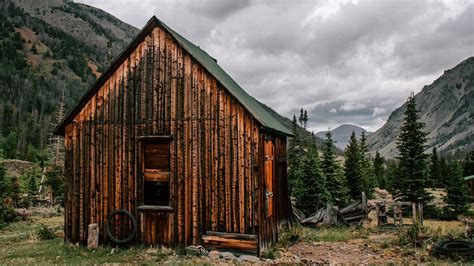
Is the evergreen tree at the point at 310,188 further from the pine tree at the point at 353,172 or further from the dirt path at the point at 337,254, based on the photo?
the pine tree at the point at 353,172

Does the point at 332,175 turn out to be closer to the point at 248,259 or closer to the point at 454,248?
the point at 454,248

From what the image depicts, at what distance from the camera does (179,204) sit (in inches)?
471

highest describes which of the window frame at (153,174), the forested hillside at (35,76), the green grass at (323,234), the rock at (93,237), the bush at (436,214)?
the forested hillside at (35,76)

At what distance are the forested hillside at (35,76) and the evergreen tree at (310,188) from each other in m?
47.6

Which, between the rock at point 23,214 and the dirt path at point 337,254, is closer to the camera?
the dirt path at point 337,254

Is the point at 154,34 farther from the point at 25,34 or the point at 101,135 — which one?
the point at 25,34

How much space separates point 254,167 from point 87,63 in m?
157

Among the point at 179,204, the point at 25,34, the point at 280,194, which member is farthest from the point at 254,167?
the point at 25,34

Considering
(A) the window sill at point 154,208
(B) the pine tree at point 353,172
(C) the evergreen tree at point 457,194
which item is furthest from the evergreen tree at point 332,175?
(A) the window sill at point 154,208

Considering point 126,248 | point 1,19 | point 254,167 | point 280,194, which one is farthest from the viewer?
point 1,19

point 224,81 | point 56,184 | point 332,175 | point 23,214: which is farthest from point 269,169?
point 56,184

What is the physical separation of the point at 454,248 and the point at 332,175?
1588 cm

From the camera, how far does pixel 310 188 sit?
79.5ft

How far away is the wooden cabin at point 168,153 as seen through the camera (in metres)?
11.5
